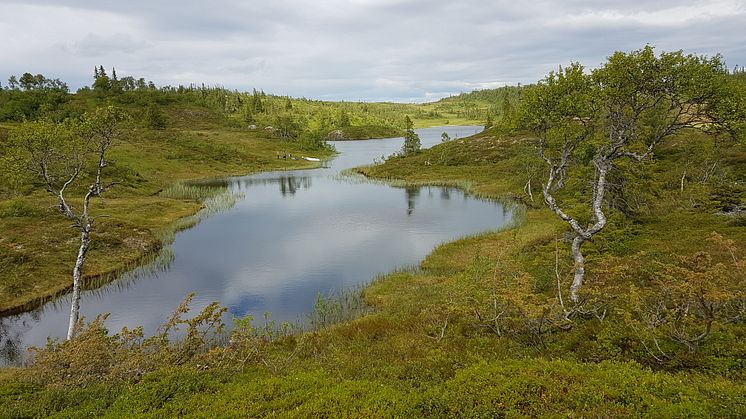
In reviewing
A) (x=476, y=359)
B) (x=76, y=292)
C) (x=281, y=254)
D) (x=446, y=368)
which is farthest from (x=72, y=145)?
(x=476, y=359)

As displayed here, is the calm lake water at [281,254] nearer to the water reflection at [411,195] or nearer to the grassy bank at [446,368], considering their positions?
the water reflection at [411,195]

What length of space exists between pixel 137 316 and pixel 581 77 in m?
35.3

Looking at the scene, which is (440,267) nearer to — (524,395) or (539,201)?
(524,395)

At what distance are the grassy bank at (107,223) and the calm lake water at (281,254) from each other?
3.42 metres

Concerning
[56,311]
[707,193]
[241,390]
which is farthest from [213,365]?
[707,193]

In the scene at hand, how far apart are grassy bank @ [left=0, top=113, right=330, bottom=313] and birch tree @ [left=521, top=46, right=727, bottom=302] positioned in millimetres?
32795

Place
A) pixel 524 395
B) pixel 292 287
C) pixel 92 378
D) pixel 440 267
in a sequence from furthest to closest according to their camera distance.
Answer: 1. pixel 440 267
2. pixel 292 287
3. pixel 92 378
4. pixel 524 395

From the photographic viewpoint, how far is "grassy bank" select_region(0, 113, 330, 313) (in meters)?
37.4

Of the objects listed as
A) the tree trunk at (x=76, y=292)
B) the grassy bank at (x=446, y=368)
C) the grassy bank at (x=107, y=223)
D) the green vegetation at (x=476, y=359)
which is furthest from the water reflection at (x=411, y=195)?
the tree trunk at (x=76, y=292)

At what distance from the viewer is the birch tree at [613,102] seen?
73.3 ft

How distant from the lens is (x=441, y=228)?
2229 inches

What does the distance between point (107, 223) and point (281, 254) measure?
22209mm

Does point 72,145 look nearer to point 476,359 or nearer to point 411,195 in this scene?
point 476,359

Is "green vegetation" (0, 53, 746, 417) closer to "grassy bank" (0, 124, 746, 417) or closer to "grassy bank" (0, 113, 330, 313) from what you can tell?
"grassy bank" (0, 124, 746, 417)
